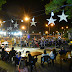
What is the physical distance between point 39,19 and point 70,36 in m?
9.90

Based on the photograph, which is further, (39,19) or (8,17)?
(39,19)

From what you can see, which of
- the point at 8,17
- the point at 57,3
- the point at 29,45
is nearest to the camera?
the point at 57,3

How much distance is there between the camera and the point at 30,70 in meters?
4.88

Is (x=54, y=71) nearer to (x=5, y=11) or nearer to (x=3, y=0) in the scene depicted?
(x=3, y=0)

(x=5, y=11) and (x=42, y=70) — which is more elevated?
(x=5, y=11)

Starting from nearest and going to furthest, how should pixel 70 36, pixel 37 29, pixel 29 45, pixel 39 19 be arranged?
pixel 29 45 → pixel 70 36 → pixel 39 19 → pixel 37 29

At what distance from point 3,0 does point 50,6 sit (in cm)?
708

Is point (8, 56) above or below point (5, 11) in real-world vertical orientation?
below

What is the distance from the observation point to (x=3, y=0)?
12805mm

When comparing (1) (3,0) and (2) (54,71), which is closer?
(2) (54,71)

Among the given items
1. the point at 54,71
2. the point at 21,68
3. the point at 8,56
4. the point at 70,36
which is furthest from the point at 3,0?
the point at 70,36

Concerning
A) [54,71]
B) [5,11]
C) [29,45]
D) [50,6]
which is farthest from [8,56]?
[5,11]

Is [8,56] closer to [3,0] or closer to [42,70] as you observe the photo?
[42,70]

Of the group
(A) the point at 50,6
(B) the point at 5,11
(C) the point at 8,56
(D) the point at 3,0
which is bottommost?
(C) the point at 8,56
